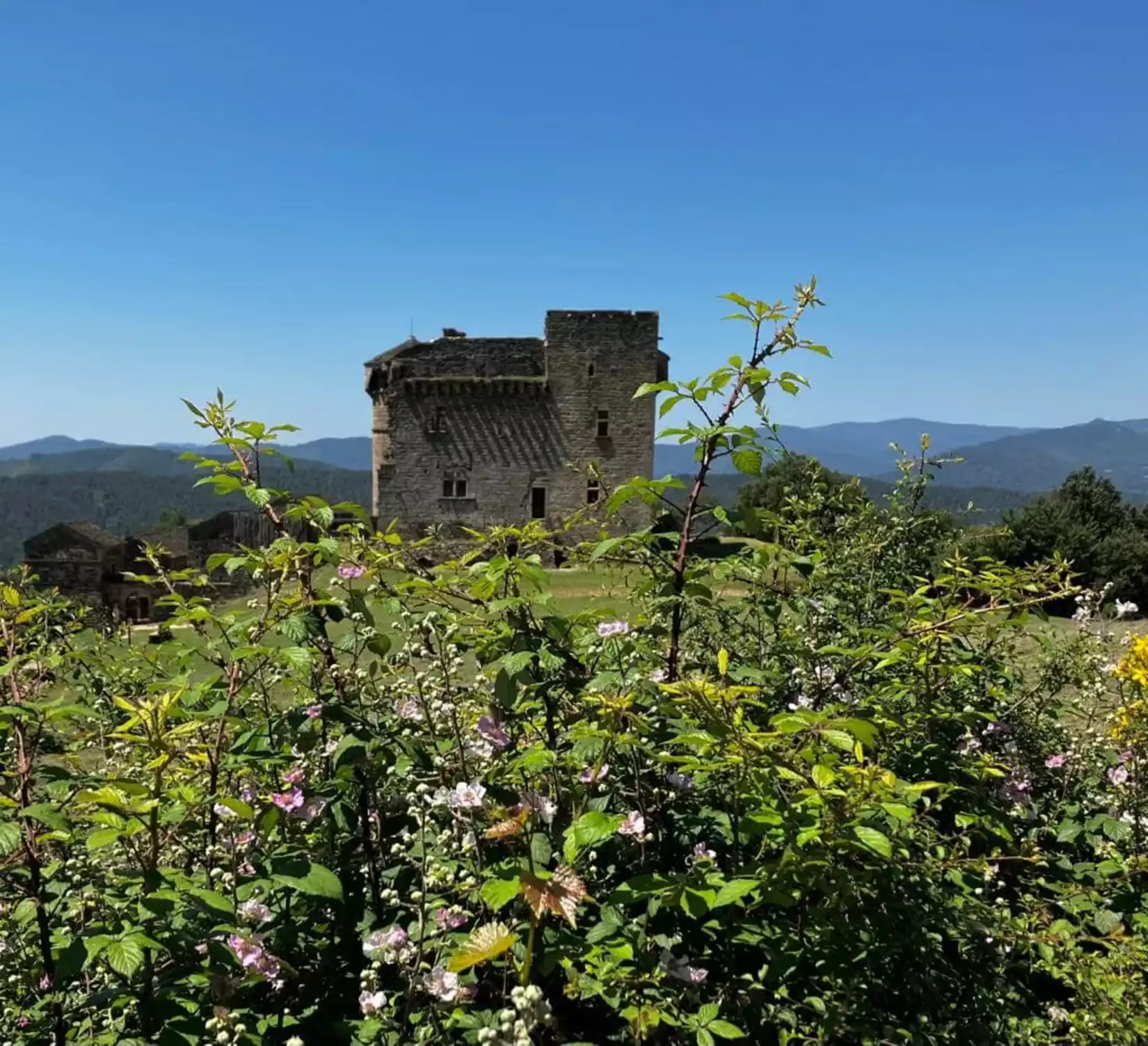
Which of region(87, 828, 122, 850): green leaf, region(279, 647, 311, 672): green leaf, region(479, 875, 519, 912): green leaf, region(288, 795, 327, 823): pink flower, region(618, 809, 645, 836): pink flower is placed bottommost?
region(288, 795, 327, 823): pink flower

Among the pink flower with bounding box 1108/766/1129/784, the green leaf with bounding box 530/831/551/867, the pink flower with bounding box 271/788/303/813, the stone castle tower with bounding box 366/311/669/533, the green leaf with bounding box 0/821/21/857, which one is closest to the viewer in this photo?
the green leaf with bounding box 0/821/21/857

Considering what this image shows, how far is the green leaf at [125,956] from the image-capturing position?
4.57 ft

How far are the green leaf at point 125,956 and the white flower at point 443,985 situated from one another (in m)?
0.54

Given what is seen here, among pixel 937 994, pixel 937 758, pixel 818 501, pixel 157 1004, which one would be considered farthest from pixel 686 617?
pixel 157 1004

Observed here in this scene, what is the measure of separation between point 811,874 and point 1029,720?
1911 millimetres

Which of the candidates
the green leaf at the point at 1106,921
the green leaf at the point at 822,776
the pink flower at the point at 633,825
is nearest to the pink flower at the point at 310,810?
the pink flower at the point at 633,825

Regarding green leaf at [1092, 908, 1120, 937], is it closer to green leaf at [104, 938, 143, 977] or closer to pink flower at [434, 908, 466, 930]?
pink flower at [434, 908, 466, 930]

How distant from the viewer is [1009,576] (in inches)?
103

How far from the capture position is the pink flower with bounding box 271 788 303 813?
1.92 m

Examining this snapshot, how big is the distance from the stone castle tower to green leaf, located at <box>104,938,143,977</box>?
31.4m

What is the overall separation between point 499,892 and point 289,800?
2.43 ft

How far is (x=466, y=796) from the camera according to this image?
5.62 ft

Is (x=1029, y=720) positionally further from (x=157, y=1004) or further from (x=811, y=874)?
(x=157, y=1004)

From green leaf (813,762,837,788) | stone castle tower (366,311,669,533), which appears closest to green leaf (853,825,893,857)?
green leaf (813,762,837,788)
